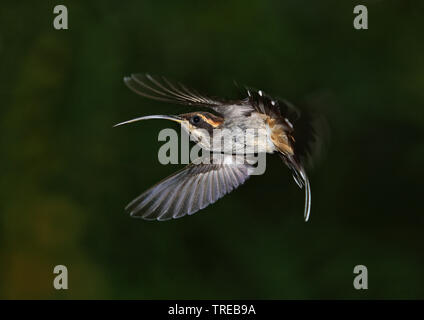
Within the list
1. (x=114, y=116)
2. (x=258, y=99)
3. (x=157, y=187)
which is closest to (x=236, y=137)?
(x=258, y=99)

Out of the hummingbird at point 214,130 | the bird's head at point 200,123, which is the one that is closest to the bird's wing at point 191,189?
the hummingbird at point 214,130

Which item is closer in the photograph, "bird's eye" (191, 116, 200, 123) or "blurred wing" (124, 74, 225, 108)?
"blurred wing" (124, 74, 225, 108)

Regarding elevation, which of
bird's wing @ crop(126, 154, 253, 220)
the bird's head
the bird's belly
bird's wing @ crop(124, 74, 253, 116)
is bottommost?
bird's wing @ crop(126, 154, 253, 220)

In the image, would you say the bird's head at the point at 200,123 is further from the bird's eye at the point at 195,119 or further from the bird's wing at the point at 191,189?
the bird's wing at the point at 191,189

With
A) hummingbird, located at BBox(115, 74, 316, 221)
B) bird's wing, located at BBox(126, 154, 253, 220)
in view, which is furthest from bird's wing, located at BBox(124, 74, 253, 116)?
bird's wing, located at BBox(126, 154, 253, 220)

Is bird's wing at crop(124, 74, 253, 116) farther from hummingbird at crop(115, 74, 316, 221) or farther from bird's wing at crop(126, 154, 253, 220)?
bird's wing at crop(126, 154, 253, 220)

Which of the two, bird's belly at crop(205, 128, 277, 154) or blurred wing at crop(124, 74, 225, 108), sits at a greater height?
blurred wing at crop(124, 74, 225, 108)

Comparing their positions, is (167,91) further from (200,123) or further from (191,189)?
(191,189)
